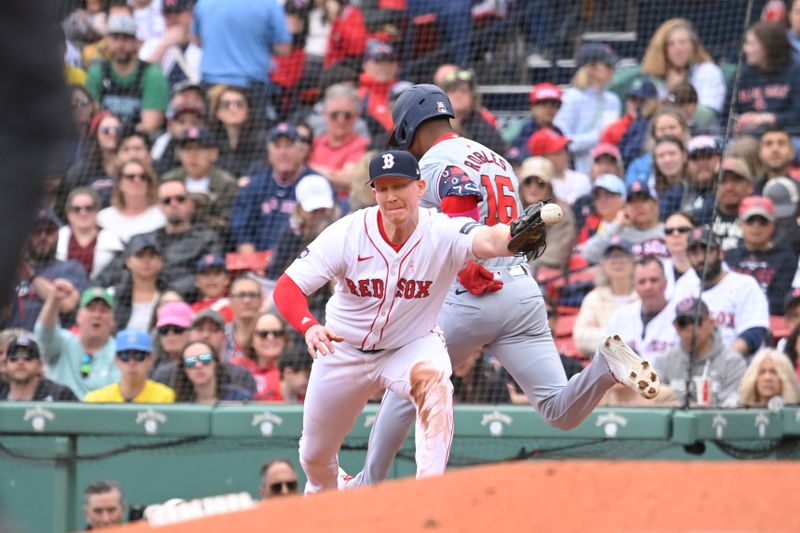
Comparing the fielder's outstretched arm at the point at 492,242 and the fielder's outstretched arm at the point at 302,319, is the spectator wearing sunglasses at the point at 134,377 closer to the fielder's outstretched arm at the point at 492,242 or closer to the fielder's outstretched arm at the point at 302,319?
the fielder's outstretched arm at the point at 302,319

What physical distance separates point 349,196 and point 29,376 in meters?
2.38

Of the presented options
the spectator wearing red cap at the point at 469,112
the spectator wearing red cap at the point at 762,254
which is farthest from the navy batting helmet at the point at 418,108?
the spectator wearing red cap at the point at 469,112

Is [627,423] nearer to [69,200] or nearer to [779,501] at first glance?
[779,501]

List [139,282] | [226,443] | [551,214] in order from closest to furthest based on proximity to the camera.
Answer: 1. [551,214]
2. [226,443]
3. [139,282]

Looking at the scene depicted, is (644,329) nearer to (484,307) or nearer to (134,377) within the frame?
(484,307)

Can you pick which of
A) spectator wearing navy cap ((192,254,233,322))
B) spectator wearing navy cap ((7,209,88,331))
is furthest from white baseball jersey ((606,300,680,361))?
spectator wearing navy cap ((7,209,88,331))

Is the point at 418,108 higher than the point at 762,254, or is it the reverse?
the point at 418,108

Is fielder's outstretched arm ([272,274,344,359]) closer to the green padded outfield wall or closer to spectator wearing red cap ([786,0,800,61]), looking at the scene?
the green padded outfield wall

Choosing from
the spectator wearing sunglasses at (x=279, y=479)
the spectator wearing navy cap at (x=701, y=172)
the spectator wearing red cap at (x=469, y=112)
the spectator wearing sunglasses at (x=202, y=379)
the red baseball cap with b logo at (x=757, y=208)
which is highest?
the spectator wearing red cap at (x=469, y=112)

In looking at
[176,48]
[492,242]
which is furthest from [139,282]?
[492,242]

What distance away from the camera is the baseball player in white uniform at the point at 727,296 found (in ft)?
24.8

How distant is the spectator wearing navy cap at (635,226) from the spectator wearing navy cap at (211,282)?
2.28 meters

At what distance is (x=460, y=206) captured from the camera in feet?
17.9

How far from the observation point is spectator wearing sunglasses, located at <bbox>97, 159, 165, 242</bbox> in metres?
9.17
